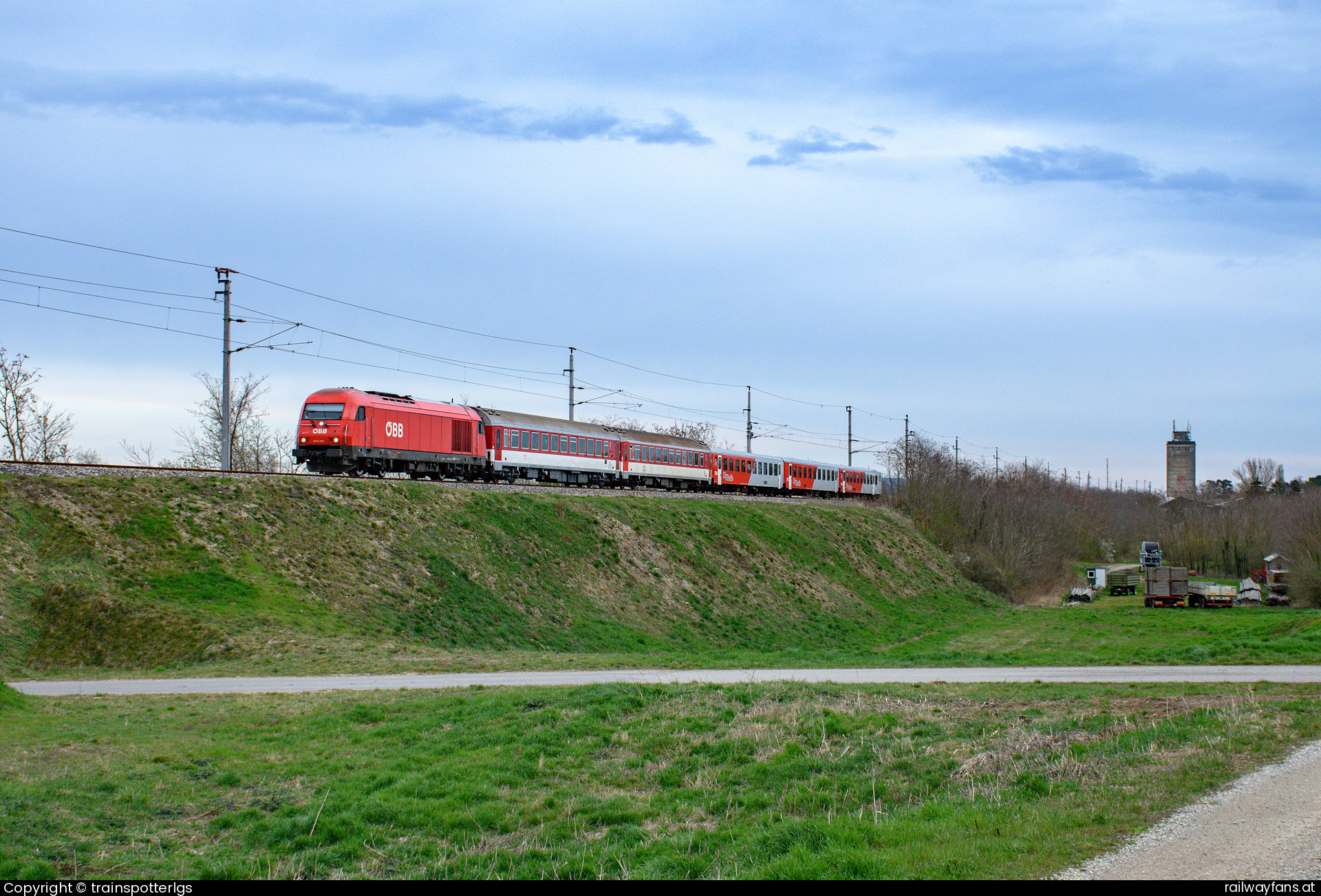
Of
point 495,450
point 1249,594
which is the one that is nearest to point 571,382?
point 495,450

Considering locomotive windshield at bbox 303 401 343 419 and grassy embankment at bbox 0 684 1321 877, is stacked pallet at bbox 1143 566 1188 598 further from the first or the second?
locomotive windshield at bbox 303 401 343 419

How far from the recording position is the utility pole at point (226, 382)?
2520 centimetres

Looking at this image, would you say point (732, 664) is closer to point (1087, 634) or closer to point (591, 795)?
point (591, 795)

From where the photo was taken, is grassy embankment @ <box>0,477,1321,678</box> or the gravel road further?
grassy embankment @ <box>0,477,1321,678</box>

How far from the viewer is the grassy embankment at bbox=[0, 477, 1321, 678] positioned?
20266 millimetres

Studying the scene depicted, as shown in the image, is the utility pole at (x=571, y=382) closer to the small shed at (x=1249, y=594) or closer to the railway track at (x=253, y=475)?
the railway track at (x=253, y=475)

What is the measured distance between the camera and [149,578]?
22.1 meters

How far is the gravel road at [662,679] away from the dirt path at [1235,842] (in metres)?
8.68

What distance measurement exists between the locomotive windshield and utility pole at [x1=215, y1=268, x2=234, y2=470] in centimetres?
487

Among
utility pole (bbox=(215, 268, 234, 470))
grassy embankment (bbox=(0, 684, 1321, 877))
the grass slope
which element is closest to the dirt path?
grassy embankment (bbox=(0, 684, 1321, 877))

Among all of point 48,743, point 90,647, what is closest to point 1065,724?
point 48,743

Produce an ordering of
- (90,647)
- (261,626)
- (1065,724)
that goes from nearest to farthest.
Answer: (1065,724) < (90,647) < (261,626)

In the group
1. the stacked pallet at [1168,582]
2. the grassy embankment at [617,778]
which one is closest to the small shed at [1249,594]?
the stacked pallet at [1168,582]
